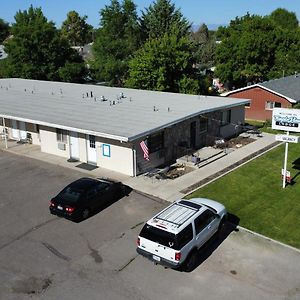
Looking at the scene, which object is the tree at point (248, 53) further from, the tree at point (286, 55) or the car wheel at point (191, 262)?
the car wheel at point (191, 262)

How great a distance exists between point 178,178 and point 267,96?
20453mm

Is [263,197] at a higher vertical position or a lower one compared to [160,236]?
lower

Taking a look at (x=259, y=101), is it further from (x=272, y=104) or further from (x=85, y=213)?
(x=85, y=213)

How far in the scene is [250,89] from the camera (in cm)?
3934

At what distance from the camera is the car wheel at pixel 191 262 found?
13329 mm

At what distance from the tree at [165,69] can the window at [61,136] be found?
19.3 m

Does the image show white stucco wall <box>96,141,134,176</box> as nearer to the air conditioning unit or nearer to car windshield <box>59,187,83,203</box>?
the air conditioning unit

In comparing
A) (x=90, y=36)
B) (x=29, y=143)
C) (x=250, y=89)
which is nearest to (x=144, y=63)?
(x=250, y=89)

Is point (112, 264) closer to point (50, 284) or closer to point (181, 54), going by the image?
point (50, 284)

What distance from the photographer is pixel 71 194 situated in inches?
675

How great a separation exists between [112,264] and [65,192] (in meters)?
4.64

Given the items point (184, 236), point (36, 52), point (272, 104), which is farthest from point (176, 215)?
point (36, 52)

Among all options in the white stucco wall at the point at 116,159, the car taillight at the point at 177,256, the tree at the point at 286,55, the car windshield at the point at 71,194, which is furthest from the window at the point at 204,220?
the tree at the point at 286,55

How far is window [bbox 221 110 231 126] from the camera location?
29.5m
